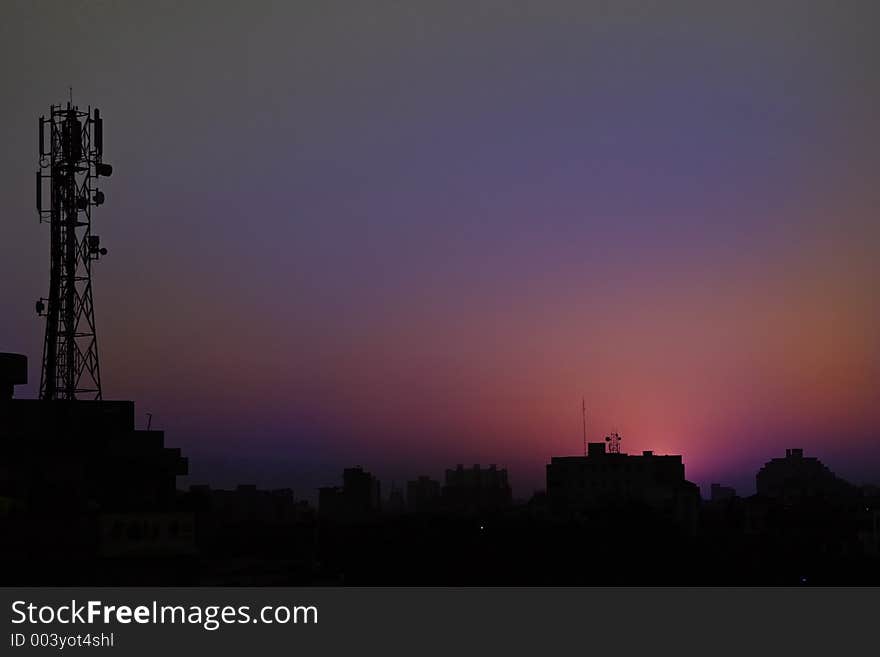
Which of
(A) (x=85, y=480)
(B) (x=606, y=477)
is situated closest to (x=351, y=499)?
(B) (x=606, y=477)

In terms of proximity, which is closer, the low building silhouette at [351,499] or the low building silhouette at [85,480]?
the low building silhouette at [85,480]

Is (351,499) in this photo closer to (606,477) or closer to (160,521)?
(606,477)

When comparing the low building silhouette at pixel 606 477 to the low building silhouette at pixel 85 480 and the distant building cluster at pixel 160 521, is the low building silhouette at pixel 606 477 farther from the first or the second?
the low building silhouette at pixel 85 480

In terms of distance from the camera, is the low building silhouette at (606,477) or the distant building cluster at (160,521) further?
the low building silhouette at (606,477)

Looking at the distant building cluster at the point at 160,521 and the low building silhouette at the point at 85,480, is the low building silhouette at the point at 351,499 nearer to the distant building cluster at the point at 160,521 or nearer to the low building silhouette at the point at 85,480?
the distant building cluster at the point at 160,521

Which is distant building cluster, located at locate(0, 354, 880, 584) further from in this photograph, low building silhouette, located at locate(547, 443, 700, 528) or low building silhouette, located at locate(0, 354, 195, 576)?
low building silhouette, located at locate(547, 443, 700, 528)

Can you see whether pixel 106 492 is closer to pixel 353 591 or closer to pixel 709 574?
pixel 353 591

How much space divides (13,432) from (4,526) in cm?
1140

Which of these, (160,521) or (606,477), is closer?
(160,521)

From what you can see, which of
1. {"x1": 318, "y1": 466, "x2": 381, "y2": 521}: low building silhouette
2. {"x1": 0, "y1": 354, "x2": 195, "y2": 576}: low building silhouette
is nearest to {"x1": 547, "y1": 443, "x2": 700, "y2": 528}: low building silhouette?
{"x1": 318, "y1": 466, "x2": 381, "y2": 521}: low building silhouette

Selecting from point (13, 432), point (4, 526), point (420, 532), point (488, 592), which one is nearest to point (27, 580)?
point (4, 526)

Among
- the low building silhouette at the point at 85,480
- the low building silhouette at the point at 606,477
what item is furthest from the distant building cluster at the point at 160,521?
the low building silhouette at the point at 606,477

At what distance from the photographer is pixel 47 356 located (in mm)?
49062

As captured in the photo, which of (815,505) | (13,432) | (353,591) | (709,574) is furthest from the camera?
(815,505)
